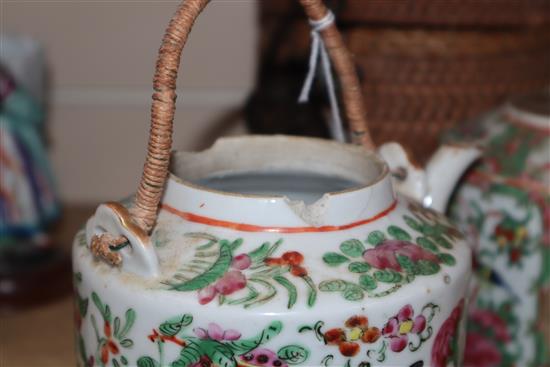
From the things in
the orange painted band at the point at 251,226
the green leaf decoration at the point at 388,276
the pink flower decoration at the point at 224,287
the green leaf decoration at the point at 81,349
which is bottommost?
the green leaf decoration at the point at 81,349

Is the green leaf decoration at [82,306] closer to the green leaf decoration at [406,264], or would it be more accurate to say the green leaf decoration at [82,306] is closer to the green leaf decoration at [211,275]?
the green leaf decoration at [211,275]

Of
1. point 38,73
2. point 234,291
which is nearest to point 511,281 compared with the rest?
point 234,291

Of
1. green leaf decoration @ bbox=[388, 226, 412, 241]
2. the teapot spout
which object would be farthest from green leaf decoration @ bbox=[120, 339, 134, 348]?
the teapot spout

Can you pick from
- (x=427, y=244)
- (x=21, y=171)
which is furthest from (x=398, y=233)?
(x=21, y=171)

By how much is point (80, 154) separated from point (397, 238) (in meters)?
0.74

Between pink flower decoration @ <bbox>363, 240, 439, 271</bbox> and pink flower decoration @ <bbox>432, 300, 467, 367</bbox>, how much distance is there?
0.15 feet

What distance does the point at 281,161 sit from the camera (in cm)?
72

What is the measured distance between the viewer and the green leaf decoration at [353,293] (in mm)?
521

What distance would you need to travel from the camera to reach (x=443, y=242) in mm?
610

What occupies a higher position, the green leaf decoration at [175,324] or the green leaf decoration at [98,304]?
the green leaf decoration at [175,324]

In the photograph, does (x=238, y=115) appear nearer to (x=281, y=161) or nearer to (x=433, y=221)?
(x=281, y=161)

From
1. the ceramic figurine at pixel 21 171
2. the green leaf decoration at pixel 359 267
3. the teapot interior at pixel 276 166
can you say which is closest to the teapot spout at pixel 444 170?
the teapot interior at pixel 276 166

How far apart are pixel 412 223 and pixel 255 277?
152 millimetres

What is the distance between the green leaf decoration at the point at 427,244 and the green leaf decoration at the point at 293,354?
0.44ft
